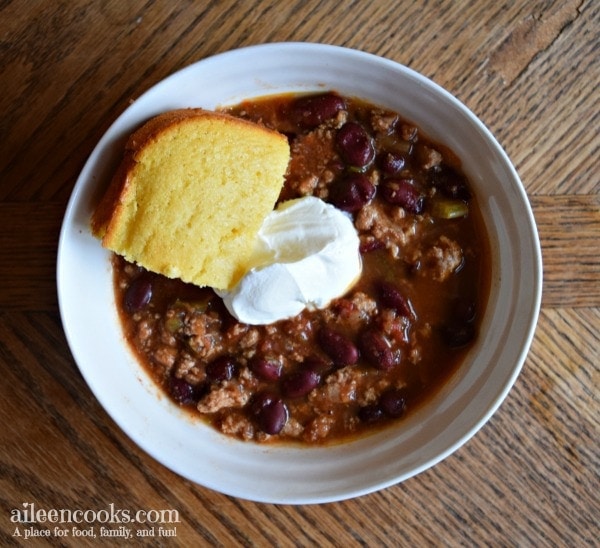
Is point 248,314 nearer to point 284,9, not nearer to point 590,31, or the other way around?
point 284,9

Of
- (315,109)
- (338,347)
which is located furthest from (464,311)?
(315,109)

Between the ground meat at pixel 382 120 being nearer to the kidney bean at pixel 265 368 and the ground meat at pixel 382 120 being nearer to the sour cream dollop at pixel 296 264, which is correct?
the sour cream dollop at pixel 296 264

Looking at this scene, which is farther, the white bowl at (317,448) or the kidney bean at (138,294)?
the kidney bean at (138,294)

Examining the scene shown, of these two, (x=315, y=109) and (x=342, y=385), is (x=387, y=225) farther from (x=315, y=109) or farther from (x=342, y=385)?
(x=342, y=385)

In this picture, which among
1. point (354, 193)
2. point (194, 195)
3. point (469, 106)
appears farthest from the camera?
point (469, 106)

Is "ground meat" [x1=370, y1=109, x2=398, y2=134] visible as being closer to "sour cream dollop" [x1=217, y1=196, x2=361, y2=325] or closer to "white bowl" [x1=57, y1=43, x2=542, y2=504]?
"white bowl" [x1=57, y1=43, x2=542, y2=504]

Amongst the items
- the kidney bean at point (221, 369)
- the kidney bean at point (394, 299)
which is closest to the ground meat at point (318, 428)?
the kidney bean at point (221, 369)
